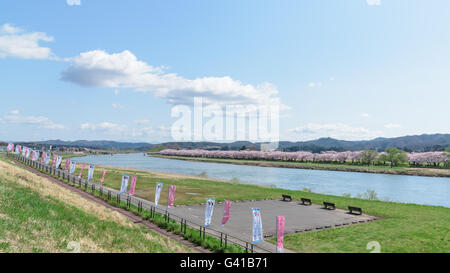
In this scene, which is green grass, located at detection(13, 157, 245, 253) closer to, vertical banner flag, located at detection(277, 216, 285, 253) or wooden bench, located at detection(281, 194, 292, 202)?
vertical banner flag, located at detection(277, 216, 285, 253)

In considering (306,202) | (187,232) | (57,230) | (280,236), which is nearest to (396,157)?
(306,202)

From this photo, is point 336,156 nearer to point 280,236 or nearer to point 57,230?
point 280,236

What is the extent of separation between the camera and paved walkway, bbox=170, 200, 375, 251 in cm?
1817

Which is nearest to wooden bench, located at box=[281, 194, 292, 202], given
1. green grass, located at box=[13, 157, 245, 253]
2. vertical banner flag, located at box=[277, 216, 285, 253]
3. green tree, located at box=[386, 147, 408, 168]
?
green grass, located at box=[13, 157, 245, 253]

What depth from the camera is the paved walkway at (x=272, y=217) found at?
18172mm

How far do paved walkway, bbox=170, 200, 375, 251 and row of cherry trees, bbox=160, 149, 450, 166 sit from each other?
91964mm

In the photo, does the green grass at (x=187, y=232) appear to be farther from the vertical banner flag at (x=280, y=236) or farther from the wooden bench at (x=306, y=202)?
the wooden bench at (x=306, y=202)

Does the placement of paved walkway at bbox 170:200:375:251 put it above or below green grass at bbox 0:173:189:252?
below

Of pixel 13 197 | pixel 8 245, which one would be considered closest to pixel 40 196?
pixel 13 197

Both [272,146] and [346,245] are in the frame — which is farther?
[272,146]
